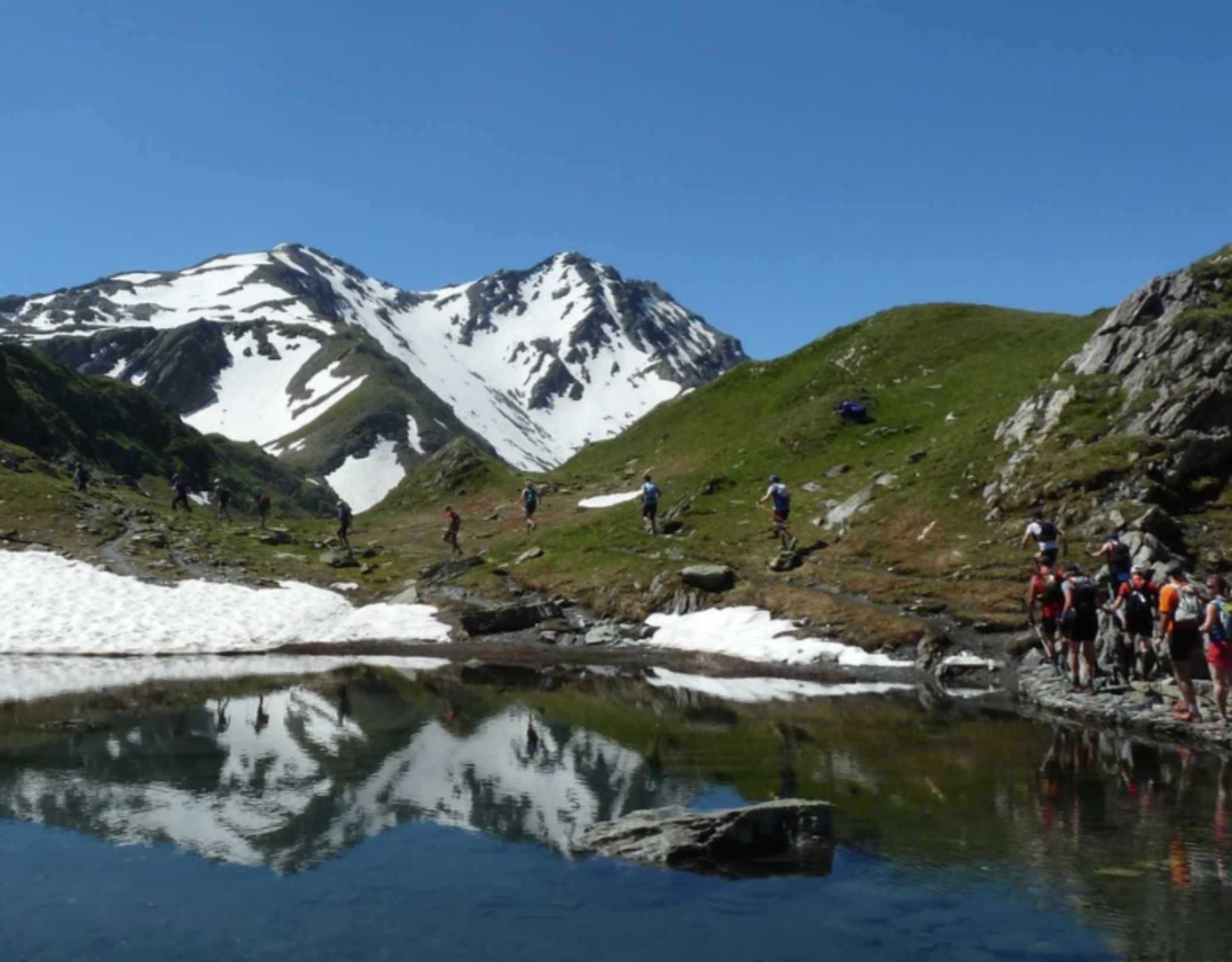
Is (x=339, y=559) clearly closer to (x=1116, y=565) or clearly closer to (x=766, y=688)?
(x=766, y=688)

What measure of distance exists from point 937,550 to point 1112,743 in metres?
16.6

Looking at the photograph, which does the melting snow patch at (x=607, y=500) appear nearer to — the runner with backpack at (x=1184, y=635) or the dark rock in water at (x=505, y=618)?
the dark rock in water at (x=505, y=618)

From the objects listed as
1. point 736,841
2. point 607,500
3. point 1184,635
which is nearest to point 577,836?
point 736,841

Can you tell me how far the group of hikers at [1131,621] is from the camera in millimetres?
20844

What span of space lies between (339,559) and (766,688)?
102 feet

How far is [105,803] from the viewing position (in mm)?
16672

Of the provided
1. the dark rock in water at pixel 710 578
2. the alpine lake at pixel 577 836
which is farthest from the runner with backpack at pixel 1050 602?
the dark rock in water at pixel 710 578

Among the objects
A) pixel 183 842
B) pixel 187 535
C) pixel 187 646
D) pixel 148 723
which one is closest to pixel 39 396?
pixel 187 535

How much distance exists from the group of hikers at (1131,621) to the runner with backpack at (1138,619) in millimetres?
21

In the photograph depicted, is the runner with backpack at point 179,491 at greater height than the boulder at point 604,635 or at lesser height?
greater

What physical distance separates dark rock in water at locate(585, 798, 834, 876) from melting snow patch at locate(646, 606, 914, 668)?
16024 millimetres

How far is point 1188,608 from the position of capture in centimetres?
2112

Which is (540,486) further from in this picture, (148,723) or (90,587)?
(148,723)

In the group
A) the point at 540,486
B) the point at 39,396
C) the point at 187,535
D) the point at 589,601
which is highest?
the point at 39,396
